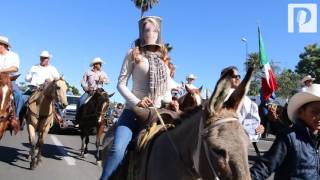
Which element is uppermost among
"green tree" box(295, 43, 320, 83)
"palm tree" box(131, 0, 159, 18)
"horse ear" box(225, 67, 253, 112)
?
"palm tree" box(131, 0, 159, 18)

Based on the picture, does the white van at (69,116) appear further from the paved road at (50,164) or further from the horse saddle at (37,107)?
the horse saddle at (37,107)

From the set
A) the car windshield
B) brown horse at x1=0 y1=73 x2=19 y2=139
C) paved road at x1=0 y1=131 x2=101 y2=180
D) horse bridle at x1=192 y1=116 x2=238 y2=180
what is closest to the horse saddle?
paved road at x1=0 y1=131 x2=101 y2=180

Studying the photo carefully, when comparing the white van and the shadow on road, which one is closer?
the shadow on road

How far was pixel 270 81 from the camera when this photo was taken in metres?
11.2

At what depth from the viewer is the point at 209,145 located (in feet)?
10.9

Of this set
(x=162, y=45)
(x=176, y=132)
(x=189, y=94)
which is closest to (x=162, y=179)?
(x=176, y=132)

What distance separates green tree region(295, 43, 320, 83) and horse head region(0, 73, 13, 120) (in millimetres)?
60288

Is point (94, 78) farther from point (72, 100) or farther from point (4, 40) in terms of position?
point (72, 100)

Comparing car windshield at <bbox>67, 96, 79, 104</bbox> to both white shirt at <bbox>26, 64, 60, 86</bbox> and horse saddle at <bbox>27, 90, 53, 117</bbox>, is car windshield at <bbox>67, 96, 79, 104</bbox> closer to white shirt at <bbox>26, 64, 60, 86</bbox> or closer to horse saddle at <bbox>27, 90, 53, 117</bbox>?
white shirt at <bbox>26, 64, 60, 86</bbox>

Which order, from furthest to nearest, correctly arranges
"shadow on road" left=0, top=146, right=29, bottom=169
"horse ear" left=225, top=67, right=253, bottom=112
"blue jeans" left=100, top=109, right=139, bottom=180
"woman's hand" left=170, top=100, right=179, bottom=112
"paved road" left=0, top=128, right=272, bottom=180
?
"shadow on road" left=0, top=146, right=29, bottom=169 → "paved road" left=0, top=128, right=272, bottom=180 → "woman's hand" left=170, top=100, right=179, bottom=112 → "blue jeans" left=100, top=109, right=139, bottom=180 → "horse ear" left=225, top=67, right=253, bottom=112

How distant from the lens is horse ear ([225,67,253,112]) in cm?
327

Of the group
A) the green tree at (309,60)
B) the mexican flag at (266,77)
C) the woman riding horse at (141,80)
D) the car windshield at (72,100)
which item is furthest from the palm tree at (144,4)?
the woman riding horse at (141,80)

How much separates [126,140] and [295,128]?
1759 mm

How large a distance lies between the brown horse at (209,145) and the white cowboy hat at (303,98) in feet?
2.67
